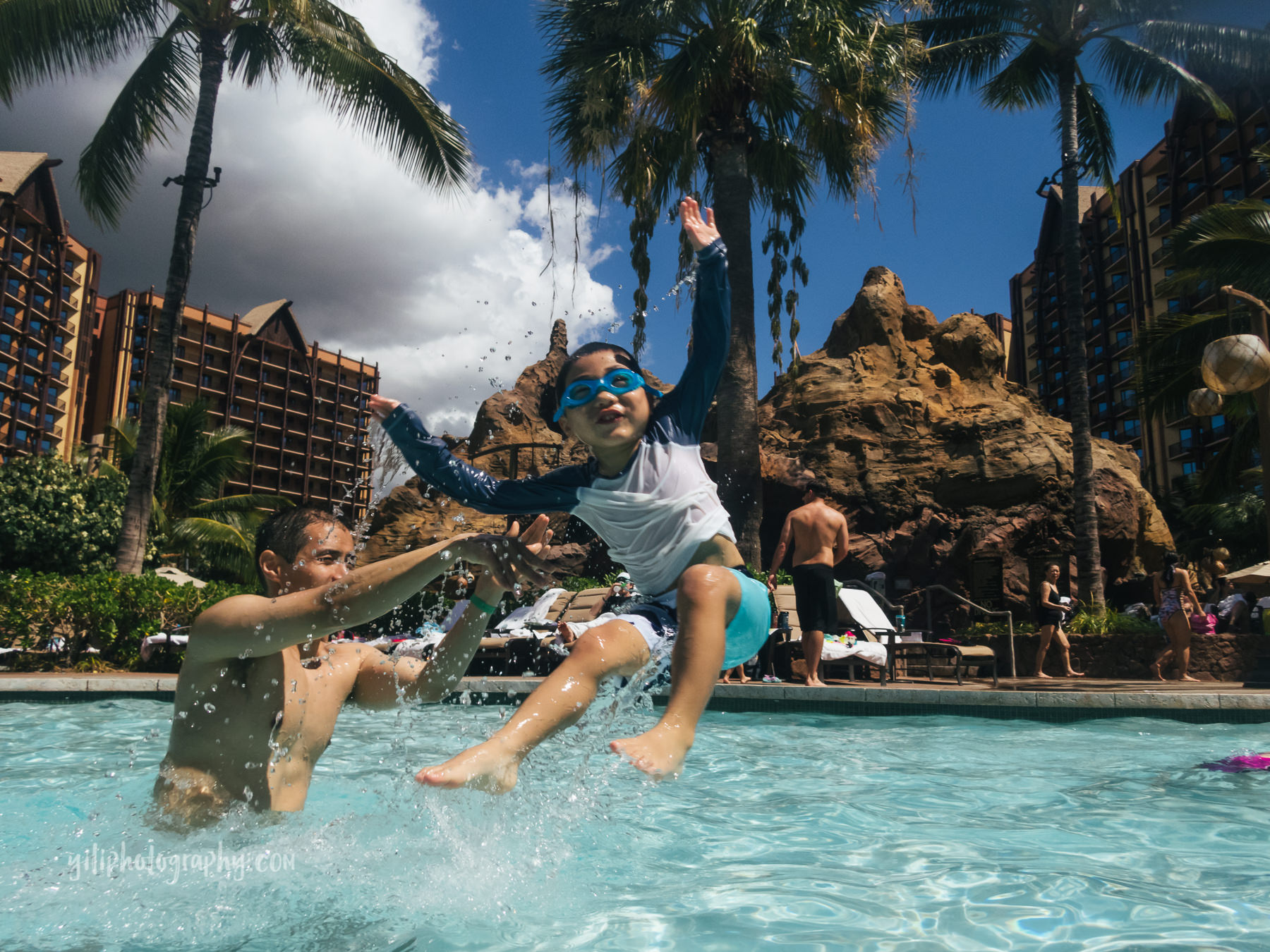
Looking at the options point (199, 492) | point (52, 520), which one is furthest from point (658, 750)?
point (199, 492)

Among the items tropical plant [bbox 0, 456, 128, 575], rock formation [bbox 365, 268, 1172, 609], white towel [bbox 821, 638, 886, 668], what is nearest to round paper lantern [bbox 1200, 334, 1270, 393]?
white towel [bbox 821, 638, 886, 668]

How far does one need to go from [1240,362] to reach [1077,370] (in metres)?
5.51

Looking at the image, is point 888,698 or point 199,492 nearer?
point 888,698

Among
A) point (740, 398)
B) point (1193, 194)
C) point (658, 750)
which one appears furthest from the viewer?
point (1193, 194)

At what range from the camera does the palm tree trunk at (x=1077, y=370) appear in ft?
41.3

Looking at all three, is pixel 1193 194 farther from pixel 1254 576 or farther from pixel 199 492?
pixel 199 492

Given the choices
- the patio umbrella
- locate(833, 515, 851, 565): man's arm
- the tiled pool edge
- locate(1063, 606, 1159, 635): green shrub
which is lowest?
the tiled pool edge

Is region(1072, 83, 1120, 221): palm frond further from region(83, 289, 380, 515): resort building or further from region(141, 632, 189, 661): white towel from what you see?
region(83, 289, 380, 515): resort building

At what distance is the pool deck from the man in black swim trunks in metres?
0.57

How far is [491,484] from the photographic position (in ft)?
9.96

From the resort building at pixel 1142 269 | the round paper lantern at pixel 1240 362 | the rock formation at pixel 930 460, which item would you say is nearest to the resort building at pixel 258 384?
the rock formation at pixel 930 460

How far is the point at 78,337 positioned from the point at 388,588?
6775 cm

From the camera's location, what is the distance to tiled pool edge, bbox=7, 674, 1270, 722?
712 cm

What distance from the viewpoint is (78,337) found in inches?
2311
